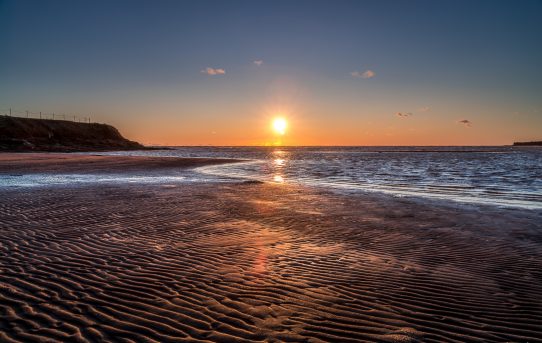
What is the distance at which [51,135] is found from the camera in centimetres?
10881

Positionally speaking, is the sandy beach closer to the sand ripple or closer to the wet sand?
the sand ripple

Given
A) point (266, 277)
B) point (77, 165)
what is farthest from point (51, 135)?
point (266, 277)

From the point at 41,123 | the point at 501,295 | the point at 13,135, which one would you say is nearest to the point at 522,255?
the point at 501,295

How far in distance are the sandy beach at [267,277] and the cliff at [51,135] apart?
286 ft

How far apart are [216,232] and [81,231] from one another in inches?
141

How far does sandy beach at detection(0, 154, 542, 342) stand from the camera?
4480mm

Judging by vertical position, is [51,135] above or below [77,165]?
above

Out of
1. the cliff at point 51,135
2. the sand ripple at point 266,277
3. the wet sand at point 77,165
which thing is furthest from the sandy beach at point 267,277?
the cliff at point 51,135

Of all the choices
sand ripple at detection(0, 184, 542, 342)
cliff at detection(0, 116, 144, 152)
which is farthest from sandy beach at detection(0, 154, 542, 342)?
cliff at detection(0, 116, 144, 152)

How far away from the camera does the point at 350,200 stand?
53.5 feet

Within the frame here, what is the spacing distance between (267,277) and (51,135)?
123 metres

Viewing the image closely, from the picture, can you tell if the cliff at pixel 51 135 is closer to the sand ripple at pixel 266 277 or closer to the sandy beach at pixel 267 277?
the sandy beach at pixel 267 277

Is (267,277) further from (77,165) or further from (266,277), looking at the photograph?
(77,165)

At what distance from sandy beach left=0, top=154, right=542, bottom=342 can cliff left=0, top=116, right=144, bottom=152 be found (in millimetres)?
87144
